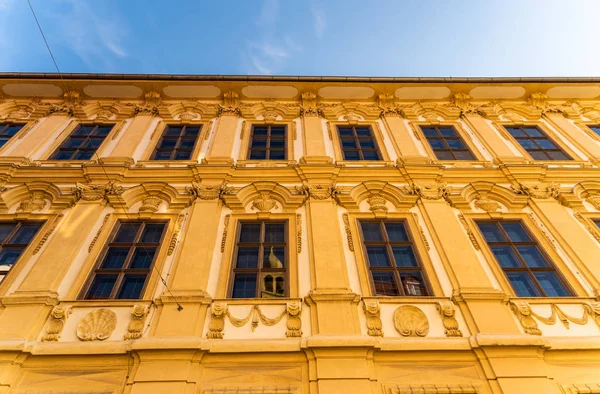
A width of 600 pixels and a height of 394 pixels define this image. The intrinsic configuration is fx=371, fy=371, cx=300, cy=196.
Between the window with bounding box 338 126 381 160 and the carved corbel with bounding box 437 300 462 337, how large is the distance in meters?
5.15

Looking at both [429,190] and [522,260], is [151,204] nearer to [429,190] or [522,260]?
[429,190]

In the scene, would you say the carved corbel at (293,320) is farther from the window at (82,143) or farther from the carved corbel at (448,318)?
the window at (82,143)

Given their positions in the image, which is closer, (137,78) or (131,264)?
(131,264)

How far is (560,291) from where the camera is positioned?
699cm

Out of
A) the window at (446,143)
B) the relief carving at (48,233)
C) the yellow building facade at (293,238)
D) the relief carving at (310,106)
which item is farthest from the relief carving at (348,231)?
the relief carving at (48,233)

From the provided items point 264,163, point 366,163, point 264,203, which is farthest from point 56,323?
point 366,163

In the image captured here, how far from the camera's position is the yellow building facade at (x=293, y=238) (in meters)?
5.66

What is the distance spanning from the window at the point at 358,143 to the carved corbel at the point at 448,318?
5.15 m

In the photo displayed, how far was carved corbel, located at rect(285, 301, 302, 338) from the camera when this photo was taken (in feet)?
19.8

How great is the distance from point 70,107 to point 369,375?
Answer: 1267cm

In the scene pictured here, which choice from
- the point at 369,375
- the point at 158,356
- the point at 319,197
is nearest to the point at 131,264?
the point at 158,356

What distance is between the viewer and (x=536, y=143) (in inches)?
451

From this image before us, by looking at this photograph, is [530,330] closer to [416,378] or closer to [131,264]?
[416,378]

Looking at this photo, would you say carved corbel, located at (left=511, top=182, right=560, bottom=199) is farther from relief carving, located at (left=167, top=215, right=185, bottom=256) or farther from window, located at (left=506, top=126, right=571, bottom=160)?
relief carving, located at (left=167, top=215, right=185, bottom=256)
